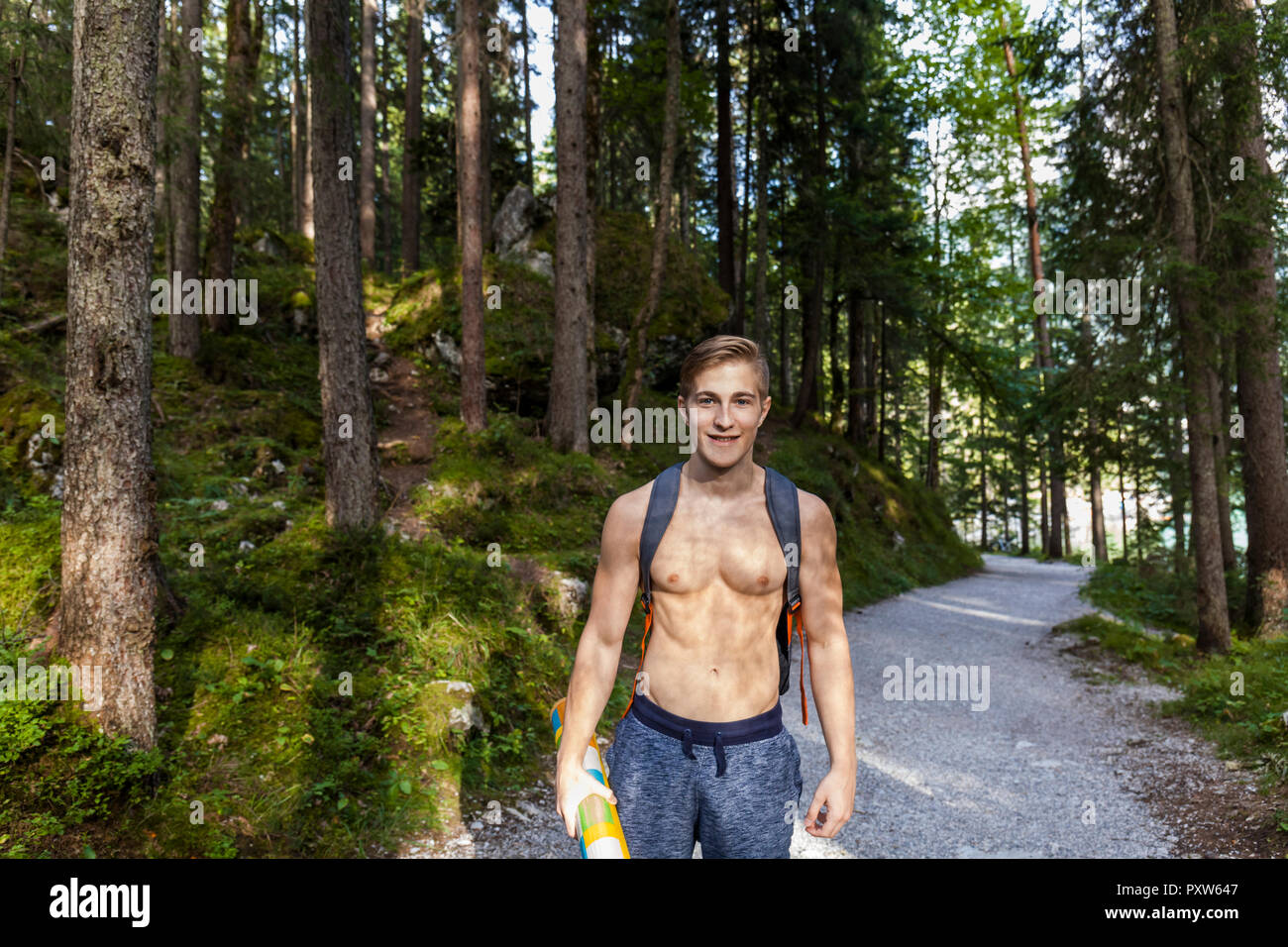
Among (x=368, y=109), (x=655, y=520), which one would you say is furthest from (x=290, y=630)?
(x=368, y=109)

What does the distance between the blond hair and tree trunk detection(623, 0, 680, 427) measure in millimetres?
11298

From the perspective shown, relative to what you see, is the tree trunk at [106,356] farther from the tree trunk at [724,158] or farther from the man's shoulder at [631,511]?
the tree trunk at [724,158]

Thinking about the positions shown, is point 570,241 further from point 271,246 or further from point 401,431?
→ point 271,246

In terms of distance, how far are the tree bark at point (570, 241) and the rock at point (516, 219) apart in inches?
198

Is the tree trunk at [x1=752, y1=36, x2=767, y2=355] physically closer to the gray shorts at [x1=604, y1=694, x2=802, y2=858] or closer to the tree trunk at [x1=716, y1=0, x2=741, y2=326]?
the tree trunk at [x1=716, y1=0, x2=741, y2=326]

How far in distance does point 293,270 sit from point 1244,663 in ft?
60.5

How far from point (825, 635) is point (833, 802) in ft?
1.73

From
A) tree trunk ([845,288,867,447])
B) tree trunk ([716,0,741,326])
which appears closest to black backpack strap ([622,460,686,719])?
tree trunk ([716,0,741,326])

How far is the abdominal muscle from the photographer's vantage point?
8.26 feet

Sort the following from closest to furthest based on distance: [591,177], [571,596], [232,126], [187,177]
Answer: [571,596], [187,177], [232,126], [591,177]

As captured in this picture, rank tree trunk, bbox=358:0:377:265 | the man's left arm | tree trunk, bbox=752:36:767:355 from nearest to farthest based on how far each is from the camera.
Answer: the man's left arm → tree trunk, bbox=358:0:377:265 → tree trunk, bbox=752:36:767:355

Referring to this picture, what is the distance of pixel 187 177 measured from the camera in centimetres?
1185

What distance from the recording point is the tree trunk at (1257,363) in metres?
9.15
